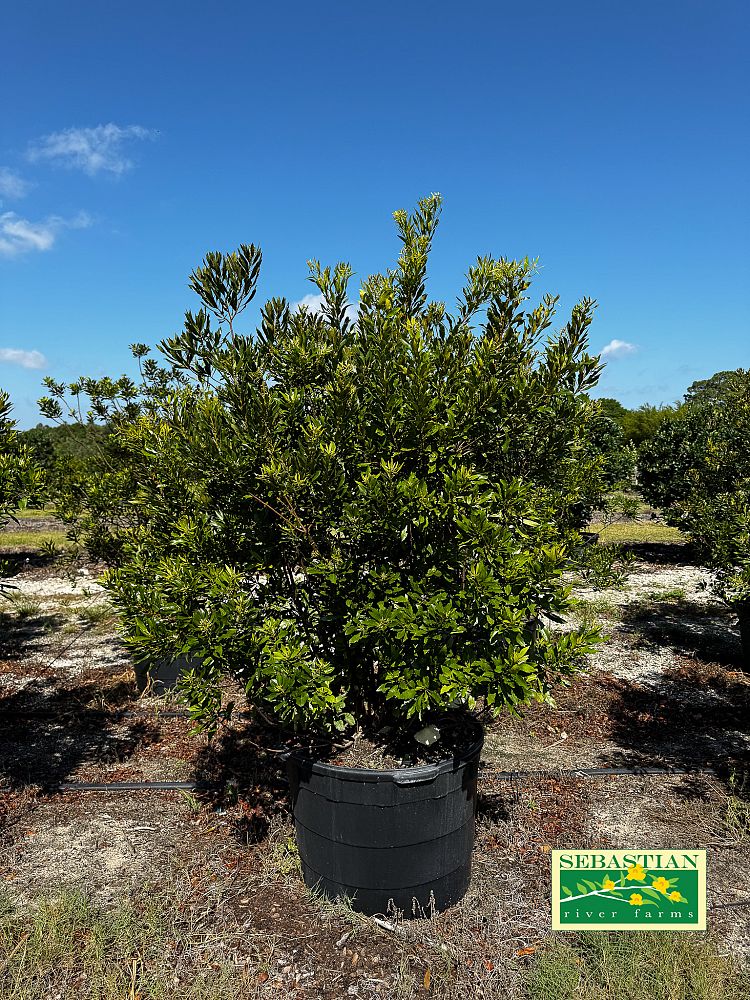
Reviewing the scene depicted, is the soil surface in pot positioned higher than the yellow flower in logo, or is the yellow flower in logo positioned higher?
the soil surface in pot

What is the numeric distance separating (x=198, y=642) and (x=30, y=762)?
10.8ft

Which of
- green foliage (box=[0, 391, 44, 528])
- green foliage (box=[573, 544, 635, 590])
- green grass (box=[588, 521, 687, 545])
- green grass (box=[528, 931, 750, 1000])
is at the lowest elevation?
green grass (box=[528, 931, 750, 1000])

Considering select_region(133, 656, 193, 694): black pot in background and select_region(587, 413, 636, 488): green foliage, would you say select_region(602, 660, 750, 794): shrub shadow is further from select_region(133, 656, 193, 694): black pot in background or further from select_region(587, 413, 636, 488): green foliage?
select_region(587, 413, 636, 488): green foliage

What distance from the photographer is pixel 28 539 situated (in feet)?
60.4

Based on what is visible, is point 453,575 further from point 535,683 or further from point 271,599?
point 271,599

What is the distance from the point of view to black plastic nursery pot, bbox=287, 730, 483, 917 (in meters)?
3.33

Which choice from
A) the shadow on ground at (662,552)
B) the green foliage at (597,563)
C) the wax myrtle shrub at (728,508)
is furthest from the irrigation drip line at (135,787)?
the shadow on ground at (662,552)

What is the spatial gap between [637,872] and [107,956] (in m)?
2.57

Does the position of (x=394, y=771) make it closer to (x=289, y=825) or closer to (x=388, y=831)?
(x=388, y=831)

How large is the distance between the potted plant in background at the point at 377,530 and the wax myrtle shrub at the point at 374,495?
12 millimetres

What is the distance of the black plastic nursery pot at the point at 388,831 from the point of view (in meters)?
3.33

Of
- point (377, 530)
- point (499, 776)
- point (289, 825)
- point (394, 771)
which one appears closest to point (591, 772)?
point (499, 776)

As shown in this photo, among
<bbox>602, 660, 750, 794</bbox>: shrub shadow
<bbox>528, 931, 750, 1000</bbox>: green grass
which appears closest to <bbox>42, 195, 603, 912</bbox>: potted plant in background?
<bbox>528, 931, 750, 1000</bbox>: green grass

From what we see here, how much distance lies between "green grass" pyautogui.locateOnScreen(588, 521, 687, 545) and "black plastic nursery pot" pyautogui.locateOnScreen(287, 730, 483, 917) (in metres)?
13.7
